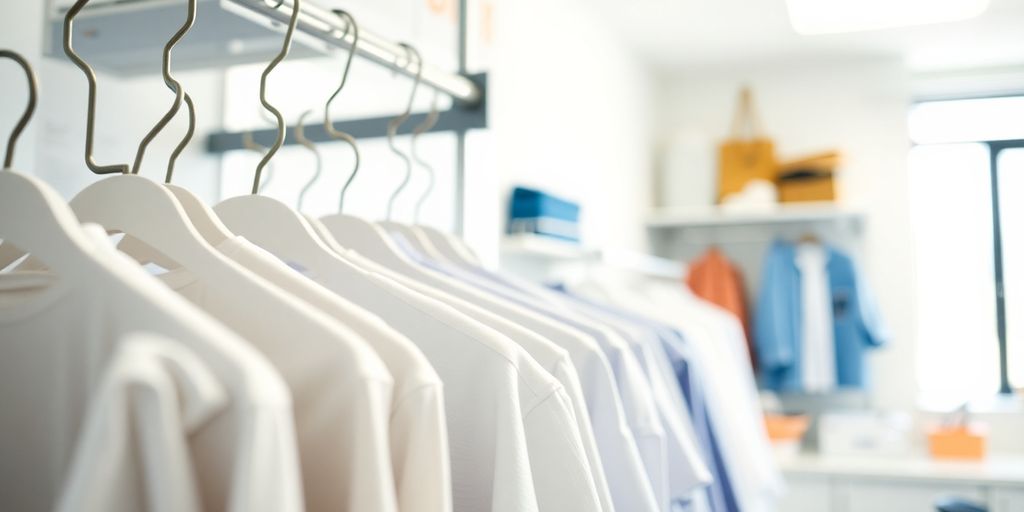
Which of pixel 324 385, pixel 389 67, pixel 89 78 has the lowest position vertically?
pixel 324 385

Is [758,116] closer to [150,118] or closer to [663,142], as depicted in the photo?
[663,142]

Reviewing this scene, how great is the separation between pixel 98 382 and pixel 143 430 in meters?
0.13

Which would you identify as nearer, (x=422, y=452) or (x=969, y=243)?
(x=422, y=452)

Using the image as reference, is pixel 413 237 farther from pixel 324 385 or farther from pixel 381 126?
pixel 324 385

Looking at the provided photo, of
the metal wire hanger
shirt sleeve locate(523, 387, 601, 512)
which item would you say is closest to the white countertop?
shirt sleeve locate(523, 387, 601, 512)

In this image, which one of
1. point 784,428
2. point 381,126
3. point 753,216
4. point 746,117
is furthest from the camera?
point 746,117

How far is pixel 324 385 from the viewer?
55 cm

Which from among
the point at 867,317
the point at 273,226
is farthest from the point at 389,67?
the point at 867,317

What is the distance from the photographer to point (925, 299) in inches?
158

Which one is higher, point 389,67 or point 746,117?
point 746,117

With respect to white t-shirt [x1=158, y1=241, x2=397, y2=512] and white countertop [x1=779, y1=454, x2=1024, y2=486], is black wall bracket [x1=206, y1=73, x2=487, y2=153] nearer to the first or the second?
white t-shirt [x1=158, y1=241, x2=397, y2=512]

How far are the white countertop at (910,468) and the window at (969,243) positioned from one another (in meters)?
0.59

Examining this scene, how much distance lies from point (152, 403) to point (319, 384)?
139 mm

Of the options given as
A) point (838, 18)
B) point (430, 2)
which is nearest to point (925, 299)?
point (838, 18)
